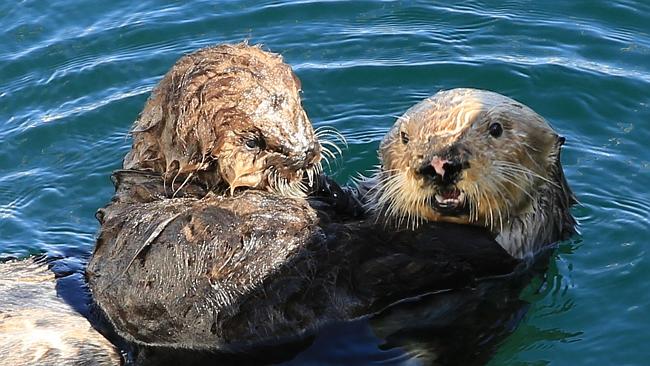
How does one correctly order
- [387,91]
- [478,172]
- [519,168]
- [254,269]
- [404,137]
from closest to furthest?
[254,269] < [478,172] < [519,168] < [404,137] < [387,91]

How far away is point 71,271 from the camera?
5.17 metres

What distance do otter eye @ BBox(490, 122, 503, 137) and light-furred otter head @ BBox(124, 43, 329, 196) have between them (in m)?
0.75

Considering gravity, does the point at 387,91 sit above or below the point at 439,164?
below

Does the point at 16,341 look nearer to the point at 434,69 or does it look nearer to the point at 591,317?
the point at 591,317

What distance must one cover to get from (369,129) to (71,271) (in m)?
2.52

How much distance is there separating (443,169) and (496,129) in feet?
1.30

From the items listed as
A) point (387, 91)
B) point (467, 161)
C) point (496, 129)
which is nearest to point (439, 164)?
point (467, 161)

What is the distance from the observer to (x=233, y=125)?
178 inches

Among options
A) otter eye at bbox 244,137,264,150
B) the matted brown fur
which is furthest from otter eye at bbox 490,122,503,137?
the matted brown fur

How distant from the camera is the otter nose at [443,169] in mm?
4414

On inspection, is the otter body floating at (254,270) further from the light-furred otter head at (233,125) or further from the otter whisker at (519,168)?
the otter whisker at (519,168)

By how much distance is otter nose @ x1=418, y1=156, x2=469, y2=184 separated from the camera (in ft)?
14.5

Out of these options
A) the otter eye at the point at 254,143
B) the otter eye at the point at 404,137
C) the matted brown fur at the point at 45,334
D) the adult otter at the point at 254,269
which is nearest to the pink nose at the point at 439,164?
the adult otter at the point at 254,269

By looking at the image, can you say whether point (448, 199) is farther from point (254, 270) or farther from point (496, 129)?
point (254, 270)
